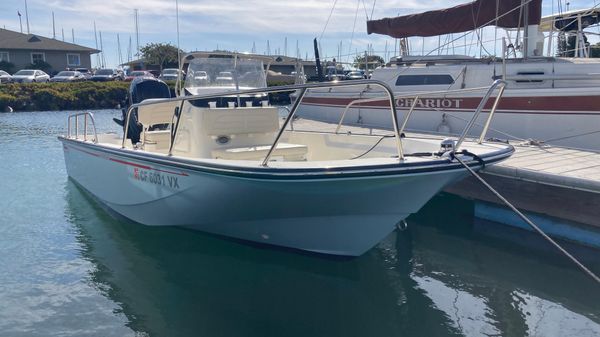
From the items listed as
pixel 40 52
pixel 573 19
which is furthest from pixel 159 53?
pixel 573 19

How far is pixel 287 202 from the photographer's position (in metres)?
5.34

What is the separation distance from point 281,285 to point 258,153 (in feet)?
5.44

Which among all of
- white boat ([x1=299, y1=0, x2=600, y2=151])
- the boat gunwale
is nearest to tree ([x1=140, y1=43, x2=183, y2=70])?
white boat ([x1=299, y1=0, x2=600, y2=151])

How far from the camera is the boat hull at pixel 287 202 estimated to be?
5012 mm

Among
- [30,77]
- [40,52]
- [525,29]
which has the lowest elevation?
[30,77]

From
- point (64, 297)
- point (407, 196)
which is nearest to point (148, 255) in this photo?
point (64, 297)

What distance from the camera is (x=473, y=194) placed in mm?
8203

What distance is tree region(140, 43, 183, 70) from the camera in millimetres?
50456

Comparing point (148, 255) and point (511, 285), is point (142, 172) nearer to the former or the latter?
point (148, 255)

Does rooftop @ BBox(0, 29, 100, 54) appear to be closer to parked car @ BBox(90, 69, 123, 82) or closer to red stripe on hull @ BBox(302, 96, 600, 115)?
parked car @ BBox(90, 69, 123, 82)

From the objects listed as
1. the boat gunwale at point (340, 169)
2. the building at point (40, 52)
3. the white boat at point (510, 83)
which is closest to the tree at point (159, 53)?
the building at point (40, 52)

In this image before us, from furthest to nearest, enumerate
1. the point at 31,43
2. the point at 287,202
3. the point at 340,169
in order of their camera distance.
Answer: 1. the point at 31,43
2. the point at 287,202
3. the point at 340,169

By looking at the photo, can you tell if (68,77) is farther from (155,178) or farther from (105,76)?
(155,178)

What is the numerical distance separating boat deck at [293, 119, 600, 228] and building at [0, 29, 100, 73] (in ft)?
155
